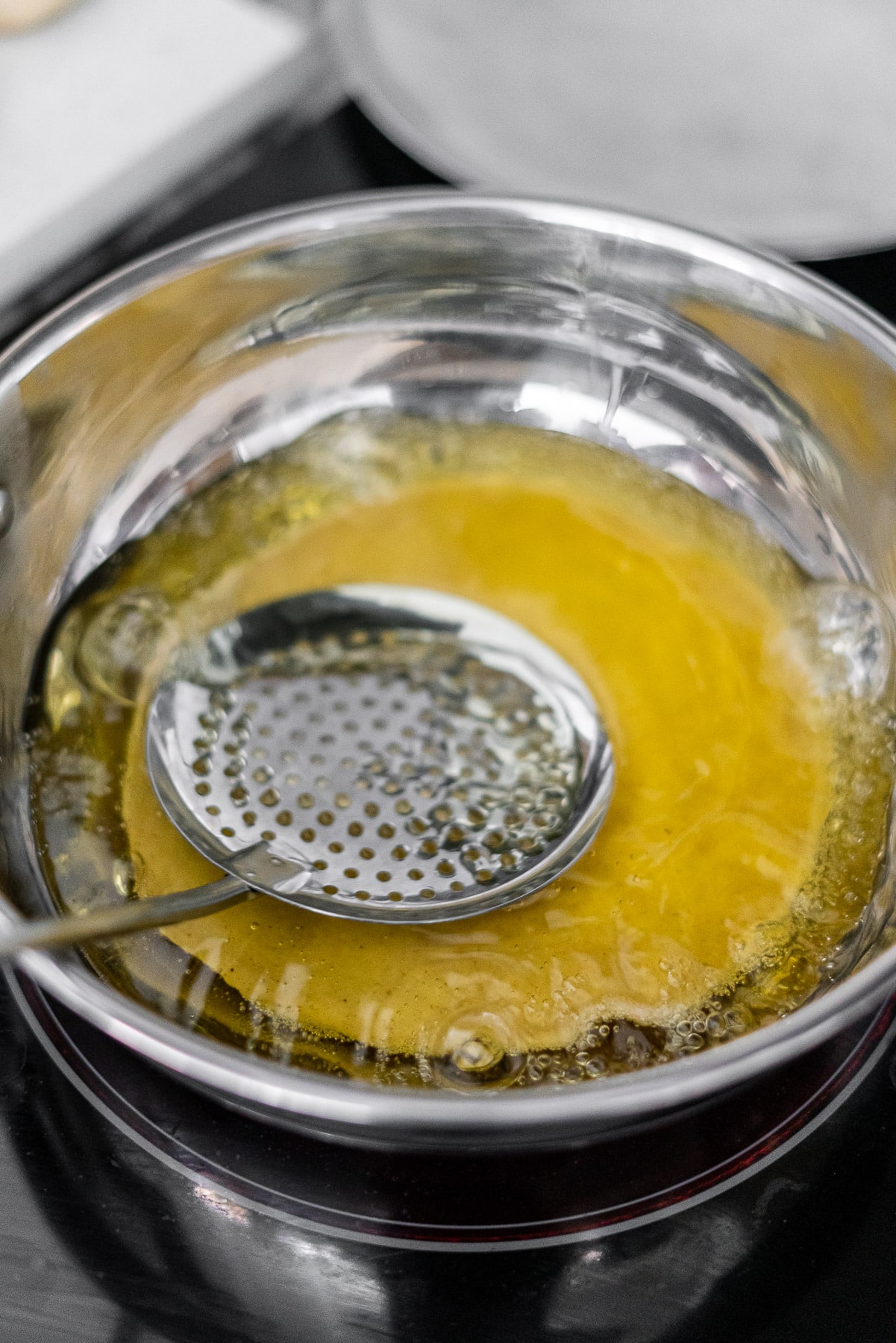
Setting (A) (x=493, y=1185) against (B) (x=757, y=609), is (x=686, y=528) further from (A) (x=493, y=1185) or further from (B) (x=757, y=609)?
(A) (x=493, y=1185)

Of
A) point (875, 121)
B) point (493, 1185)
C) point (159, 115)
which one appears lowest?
point (493, 1185)

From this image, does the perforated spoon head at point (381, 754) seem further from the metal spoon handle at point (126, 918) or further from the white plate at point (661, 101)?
the white plate at point (661, 101)

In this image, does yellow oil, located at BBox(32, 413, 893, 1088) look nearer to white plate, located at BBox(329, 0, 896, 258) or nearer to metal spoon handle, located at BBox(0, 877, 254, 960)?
metal spoon handle, located at BBox(0, 877, 254, 960)

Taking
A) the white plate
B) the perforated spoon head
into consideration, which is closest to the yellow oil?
the perforated spoon head

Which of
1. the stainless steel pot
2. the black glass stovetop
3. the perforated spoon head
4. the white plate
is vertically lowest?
the black glass stovetop

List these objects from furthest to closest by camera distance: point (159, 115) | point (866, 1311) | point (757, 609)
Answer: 1. point (159, 115)
2. point (757, 609)
3. point (866, 1311)

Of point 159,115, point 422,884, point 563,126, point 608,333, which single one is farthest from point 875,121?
point 422,884

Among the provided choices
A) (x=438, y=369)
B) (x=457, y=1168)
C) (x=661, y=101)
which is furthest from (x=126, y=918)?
(x=661, y=101)
